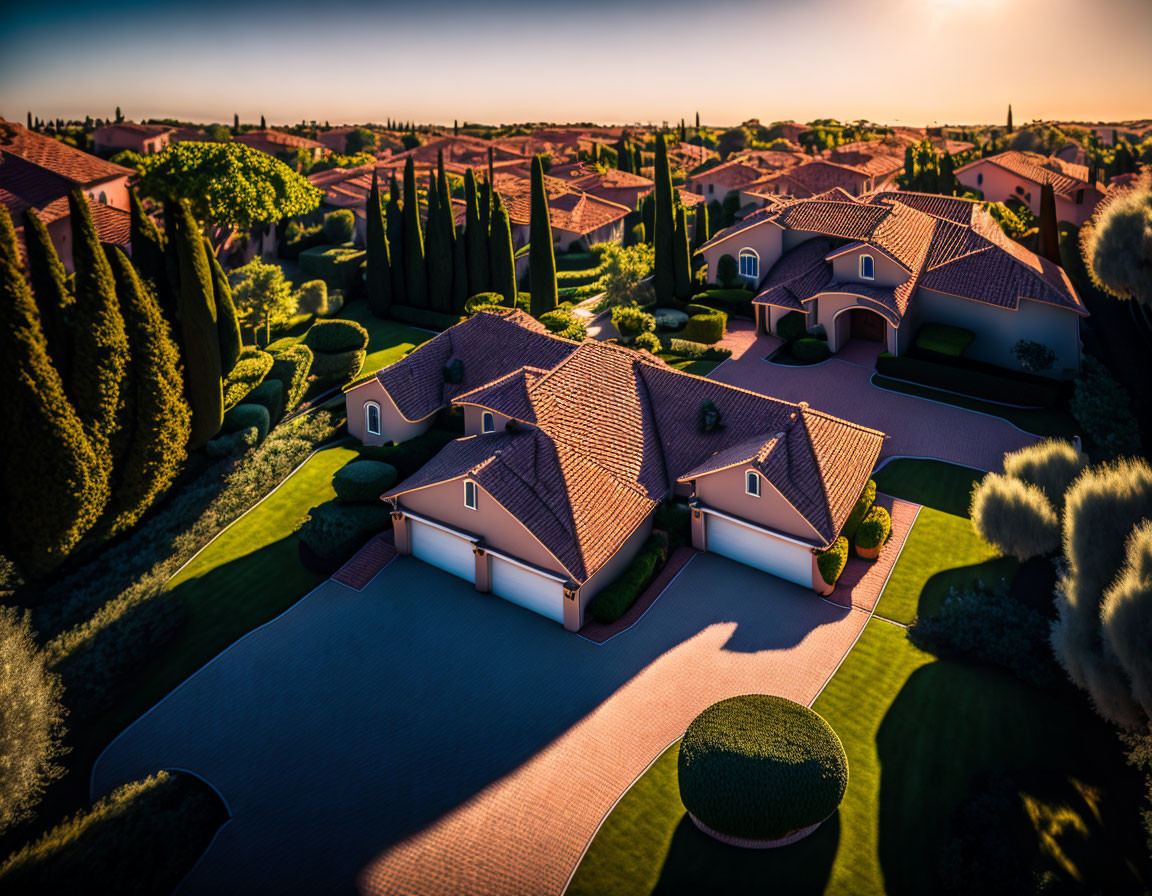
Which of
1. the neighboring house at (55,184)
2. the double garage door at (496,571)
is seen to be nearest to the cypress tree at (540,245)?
the double garage door at (496,571)

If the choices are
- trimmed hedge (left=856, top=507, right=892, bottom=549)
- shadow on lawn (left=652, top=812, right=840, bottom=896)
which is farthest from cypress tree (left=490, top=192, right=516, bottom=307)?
shadow on lawn (left=652, top=812, right=840, bottom=896)

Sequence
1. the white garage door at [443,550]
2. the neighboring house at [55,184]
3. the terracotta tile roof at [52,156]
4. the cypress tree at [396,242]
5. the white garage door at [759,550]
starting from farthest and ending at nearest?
the terracotta tile roof at [52,156]
the cypress tree at [396,242]
the neighboring house at [55,184]
the white garage door at [443,550]
the white garage door at [759,550]

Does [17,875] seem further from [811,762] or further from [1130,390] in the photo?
[1130,390]

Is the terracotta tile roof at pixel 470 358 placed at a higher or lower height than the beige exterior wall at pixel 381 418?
higher

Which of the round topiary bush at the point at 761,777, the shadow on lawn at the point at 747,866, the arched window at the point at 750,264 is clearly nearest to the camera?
the shadow on lawn at the point at 747,866

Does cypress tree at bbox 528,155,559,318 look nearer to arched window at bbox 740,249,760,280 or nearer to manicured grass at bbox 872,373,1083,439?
arched window at bbox 740,249,760,280

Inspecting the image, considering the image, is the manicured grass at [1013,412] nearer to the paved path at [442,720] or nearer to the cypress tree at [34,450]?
the paved path at [442,720]

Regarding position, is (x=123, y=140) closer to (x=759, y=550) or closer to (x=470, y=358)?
(x=470, y=358)

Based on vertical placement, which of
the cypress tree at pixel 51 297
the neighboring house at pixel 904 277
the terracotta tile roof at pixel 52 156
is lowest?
the neighboring house at pixel 904 277
